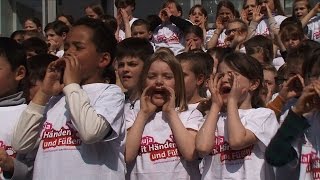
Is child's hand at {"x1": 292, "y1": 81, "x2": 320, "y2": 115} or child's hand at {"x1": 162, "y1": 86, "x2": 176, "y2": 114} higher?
child's hand at {"x1": 292, "y1": 81, "x2": 320, "y2": 115}

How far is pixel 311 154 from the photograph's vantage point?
3.68 metres

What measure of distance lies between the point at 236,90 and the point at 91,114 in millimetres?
Answer: 943

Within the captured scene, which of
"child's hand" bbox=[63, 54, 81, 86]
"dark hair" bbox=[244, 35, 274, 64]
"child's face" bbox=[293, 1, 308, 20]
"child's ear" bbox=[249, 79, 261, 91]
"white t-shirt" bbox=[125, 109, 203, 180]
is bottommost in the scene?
"white t-shirt" bbox=[125, 109, 203, 180]

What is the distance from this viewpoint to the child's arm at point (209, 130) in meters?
4.01

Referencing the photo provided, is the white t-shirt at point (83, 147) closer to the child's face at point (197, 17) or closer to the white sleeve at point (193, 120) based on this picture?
the white sleeve at point (193, 120)

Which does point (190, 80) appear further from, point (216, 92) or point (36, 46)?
point (36, 46)

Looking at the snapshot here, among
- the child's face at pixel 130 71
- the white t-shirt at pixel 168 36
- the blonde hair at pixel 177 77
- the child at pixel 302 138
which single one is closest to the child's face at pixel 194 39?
the white t-shirt at pixel 168 36

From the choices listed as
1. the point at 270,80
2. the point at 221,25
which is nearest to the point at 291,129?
the point at 270,80

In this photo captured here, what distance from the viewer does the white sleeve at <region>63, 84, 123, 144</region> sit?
365 cm

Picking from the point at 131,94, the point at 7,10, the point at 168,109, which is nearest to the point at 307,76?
the point at 168,109

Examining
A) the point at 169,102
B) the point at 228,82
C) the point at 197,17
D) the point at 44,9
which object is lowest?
the point at 169,102

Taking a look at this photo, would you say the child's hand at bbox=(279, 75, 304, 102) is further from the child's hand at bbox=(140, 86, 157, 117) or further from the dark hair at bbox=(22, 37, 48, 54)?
the dark hair at bbox=(22, 37, 48, 54)

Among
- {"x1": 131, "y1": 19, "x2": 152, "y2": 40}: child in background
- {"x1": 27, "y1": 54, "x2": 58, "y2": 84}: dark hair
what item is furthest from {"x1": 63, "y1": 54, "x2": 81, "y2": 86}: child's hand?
{"x1": 131, "y1": 19, "x2": 152, "y2": 40}: child in background

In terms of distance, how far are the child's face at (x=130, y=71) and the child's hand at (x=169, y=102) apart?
0.59 meters
